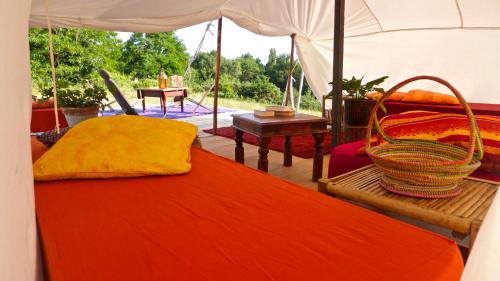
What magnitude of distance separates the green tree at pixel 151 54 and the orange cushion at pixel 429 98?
6570mm

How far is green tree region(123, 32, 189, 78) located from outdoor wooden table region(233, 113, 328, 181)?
244 inches

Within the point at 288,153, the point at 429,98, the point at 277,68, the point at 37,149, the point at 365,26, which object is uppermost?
the point at 365,26

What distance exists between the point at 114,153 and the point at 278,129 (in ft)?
4.37

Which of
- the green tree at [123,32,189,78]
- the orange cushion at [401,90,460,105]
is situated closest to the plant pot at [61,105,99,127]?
the orange cushion at [401,90,460,105]

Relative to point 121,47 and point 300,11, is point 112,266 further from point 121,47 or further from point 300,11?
point 121,47

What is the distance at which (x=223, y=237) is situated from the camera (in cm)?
87

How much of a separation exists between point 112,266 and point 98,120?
1012 mm

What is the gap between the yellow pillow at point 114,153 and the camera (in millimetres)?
1264

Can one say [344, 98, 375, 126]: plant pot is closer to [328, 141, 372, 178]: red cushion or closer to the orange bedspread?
[328, 141, 372, 178]: red cushion

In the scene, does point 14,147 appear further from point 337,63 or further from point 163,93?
point 163,93

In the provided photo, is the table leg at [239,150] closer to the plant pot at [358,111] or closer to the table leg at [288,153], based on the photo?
the table leg at [288,153]

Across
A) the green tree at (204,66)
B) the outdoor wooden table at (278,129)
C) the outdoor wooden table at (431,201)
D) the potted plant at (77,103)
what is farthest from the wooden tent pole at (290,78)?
Result: the outdoor wooden table at (431,201)

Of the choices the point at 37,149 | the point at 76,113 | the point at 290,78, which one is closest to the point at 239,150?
the point at 76,113

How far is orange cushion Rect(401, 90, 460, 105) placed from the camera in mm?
2834
